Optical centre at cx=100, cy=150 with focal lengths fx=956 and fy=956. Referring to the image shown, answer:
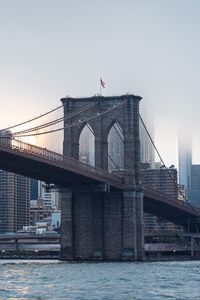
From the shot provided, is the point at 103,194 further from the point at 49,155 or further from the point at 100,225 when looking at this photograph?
the point at 49,155

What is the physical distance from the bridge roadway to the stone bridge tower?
5.97 feet

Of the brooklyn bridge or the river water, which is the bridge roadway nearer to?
the brooklyn bridge

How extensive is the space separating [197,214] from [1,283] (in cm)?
6359

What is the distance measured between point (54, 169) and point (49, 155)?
1.82 meters

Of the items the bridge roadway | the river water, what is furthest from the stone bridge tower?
the river water

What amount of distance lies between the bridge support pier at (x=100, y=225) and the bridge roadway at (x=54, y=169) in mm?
2361

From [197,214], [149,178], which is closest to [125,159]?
[197,214]

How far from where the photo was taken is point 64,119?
99.5m

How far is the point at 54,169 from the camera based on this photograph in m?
86.3

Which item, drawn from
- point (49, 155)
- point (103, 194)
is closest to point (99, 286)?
point (49, 155)

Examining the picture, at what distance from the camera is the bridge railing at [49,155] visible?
265 ft

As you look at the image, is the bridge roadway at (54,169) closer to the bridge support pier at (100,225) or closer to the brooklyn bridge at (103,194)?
the brooklyn bridge at (103,194)

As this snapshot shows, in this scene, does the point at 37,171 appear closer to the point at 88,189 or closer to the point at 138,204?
the point at 88,189

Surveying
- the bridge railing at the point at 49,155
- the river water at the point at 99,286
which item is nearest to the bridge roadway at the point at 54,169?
the bridge railing at the point at 49,155
